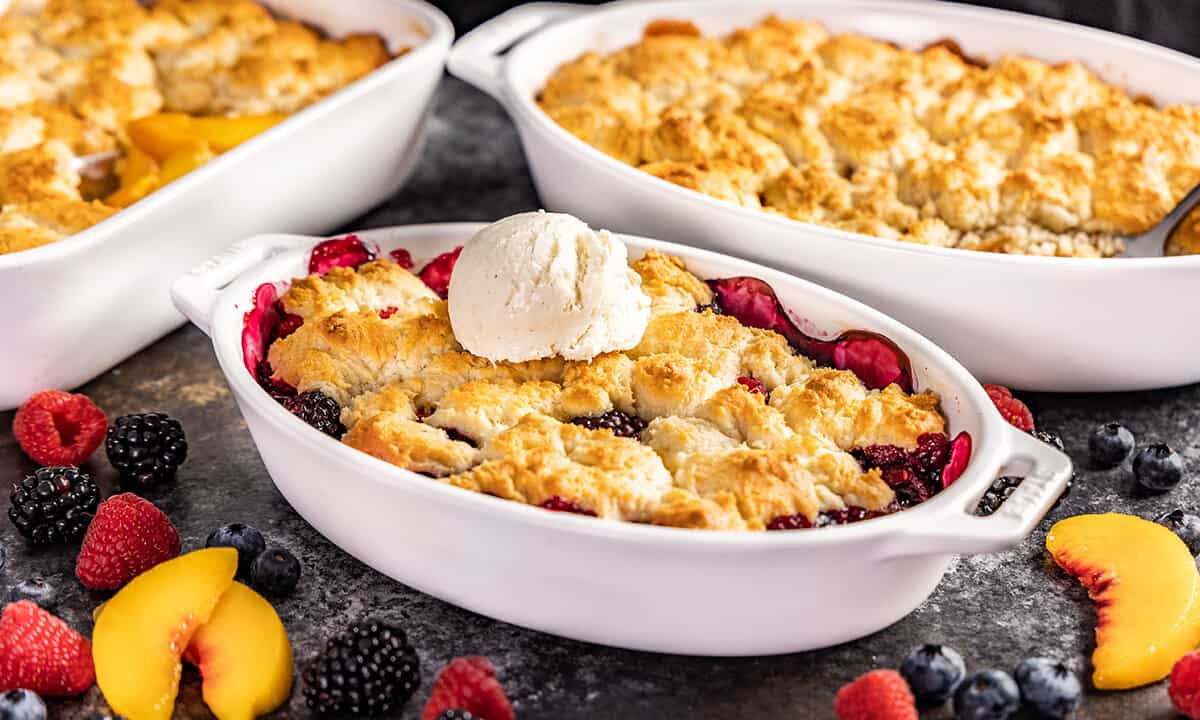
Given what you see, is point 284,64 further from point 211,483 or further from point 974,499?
point 974,499

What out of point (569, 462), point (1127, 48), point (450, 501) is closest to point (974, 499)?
point (569, 462)

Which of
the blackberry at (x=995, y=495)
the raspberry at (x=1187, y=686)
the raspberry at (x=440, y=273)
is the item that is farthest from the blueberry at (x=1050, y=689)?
the raspberry at (x=440, y=273)

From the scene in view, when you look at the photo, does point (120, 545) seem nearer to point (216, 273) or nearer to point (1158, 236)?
point (216, 273)

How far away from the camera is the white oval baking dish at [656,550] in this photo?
1.92 meters

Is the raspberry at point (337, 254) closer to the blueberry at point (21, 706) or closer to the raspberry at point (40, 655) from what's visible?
the raspberry at point (40, 655)

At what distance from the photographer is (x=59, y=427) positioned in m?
2.62

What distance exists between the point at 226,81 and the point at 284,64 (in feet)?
0.48

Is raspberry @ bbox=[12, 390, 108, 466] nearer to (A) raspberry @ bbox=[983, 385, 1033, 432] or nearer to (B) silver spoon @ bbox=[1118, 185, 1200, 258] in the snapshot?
(A) raspberry @ bbox=[983, 385, 1033, 432]

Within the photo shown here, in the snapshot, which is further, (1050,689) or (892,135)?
(892,135)

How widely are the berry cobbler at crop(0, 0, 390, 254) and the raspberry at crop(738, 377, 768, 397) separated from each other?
136 centimetres

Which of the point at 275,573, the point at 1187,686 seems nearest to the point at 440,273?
the point at 275,573

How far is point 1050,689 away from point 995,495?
1.69 feet

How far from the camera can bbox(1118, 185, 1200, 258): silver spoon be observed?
2.90m

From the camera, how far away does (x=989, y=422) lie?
2189 mm
